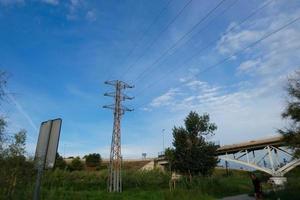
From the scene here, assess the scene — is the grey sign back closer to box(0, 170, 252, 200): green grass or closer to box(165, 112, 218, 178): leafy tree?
box(0, 170, 252, 200): green grass

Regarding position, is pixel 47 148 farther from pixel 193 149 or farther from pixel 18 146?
pixel 193 149

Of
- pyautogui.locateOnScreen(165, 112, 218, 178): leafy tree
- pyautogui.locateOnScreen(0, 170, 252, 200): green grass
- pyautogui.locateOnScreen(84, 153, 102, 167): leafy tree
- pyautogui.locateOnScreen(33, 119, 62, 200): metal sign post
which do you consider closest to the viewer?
pyautogui.locateOnScreen(33, 119, 62, 200): metal sign post

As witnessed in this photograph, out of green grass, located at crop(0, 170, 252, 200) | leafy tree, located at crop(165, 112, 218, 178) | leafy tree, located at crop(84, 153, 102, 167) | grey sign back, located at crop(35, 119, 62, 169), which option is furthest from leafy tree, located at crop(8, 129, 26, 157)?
Answer: leafy tree, located at crop(84, 153, 102, 167)

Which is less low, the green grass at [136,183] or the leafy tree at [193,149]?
the leafy tree at [193,149]

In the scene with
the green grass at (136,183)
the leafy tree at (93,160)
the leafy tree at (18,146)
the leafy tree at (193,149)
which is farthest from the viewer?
the leafy tree at (93,160)

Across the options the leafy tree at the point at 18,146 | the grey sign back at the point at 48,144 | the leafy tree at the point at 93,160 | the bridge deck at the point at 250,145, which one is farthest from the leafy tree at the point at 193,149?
the grey sign back at the point at 48,144

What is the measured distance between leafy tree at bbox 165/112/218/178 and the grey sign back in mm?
49264

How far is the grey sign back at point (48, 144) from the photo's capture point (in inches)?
219

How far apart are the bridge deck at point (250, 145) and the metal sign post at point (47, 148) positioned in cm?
5250

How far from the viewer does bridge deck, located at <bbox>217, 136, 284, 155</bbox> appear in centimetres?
5606

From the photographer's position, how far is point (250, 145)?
198 ft

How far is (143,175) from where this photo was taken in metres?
44.9

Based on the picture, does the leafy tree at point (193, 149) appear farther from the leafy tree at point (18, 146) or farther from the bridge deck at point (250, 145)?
the leafy tree at point (18, 146)

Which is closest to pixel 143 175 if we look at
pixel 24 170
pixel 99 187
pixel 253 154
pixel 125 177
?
pixel 125 177
